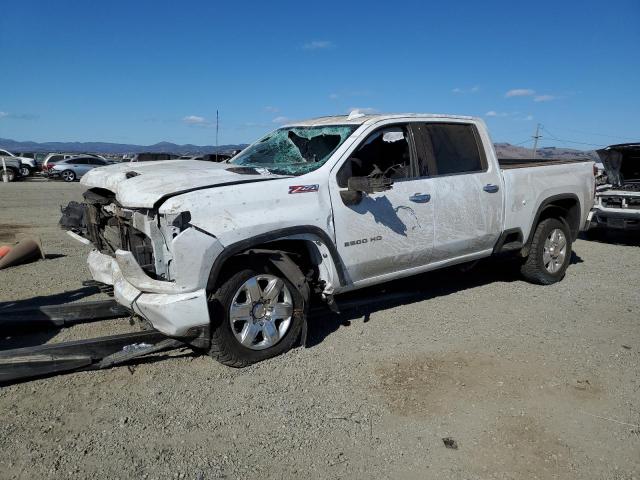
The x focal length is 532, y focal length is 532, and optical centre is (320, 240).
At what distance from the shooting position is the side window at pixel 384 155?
4706 millimetres

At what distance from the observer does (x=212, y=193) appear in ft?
12.3

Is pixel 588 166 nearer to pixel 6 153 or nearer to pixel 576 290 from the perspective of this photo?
pixel 576 290

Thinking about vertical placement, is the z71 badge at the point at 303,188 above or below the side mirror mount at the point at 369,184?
below

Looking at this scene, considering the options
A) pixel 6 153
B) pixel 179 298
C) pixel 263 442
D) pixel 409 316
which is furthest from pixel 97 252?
pixel 6 153

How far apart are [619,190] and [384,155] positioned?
22.3 ft

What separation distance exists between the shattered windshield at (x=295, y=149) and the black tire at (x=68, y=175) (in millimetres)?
29834

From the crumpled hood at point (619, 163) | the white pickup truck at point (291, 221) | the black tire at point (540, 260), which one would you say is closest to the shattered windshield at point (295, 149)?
the white pickup truck at point (291, 221)

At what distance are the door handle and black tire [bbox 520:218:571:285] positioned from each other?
6.71 ft

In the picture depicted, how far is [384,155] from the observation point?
5.15 m

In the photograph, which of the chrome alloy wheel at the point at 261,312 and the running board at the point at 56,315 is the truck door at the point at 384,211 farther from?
the running board at the point at 56,315

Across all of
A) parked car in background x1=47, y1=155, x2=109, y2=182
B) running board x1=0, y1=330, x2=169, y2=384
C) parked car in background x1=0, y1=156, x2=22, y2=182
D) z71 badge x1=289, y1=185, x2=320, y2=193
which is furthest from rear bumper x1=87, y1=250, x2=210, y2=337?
parked car in background x1=47, y1=155, x2=109, y2=182

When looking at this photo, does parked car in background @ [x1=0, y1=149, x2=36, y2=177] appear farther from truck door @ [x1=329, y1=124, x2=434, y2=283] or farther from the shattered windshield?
truck door @ [x1=329, y1=124, x2=434, y2=283]

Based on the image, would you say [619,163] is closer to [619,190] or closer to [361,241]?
[619,190]

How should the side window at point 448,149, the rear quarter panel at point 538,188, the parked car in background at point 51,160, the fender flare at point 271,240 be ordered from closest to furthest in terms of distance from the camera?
the fender flare at point 271,240 < the side window at point 448,149 < the rear quarter panel at point 538,188 < the parked car in background at point 51,160
